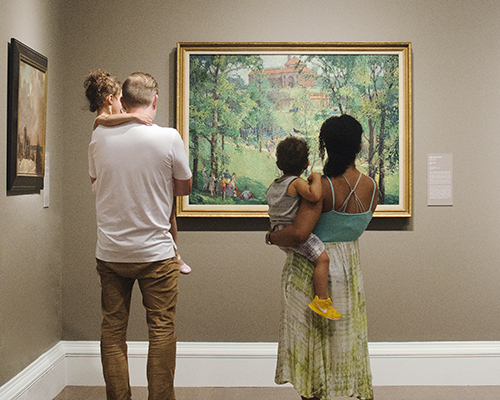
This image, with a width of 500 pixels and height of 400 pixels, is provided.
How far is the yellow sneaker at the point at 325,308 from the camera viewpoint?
179 centimetres

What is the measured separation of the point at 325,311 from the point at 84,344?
1.82m

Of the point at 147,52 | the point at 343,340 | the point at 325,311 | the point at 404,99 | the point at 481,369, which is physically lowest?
the point at 481,369

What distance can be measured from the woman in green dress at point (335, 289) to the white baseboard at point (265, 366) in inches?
39.7

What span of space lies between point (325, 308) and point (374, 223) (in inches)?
48.3

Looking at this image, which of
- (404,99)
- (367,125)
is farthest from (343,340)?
(404,99)

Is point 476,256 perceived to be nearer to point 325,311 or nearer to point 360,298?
point 360,298

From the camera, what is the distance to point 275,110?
2.83 m

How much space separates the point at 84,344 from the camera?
287cm

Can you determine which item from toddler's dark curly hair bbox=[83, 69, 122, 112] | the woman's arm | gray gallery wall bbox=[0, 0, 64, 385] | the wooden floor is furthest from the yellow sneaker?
gray gallery wall bbox=[0, 0, 64, 385]

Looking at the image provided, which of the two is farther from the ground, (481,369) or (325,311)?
(325,311)

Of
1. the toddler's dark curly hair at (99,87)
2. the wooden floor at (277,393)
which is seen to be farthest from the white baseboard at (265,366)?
the toddler's dark curly hair at (99,87)

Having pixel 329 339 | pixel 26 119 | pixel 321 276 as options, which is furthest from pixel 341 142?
pixel 26 119

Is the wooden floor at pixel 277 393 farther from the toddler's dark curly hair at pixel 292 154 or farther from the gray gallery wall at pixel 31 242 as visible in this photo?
the toddler's dark curly hair at pixel 292 154

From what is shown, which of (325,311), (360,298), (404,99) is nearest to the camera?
(325,311)
